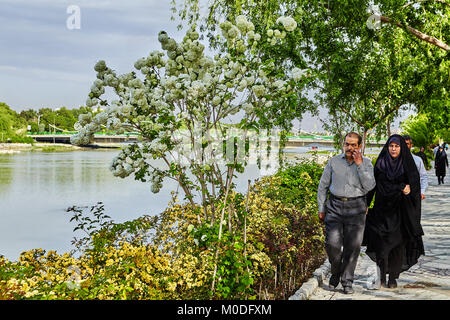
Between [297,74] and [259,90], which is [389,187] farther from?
[259,90]

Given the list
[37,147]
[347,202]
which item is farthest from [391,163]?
[37,147]

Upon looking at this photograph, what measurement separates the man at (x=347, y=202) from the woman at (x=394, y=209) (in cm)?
43

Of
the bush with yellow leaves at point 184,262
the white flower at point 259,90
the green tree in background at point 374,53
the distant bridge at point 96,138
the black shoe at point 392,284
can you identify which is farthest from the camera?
the distant bridge at point 96,138

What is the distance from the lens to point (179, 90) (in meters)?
4.98

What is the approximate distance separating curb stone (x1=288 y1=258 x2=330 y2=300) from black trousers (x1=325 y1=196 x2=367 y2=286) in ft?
1.16

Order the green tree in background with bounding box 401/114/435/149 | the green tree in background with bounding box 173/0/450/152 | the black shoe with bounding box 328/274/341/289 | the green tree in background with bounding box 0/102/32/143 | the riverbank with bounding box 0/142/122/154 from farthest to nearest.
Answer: the green tree in background with bounding box 0/102/32/143, the riverbank with bounding box 0/142/122/154, the green tree in background with bounding box 401/114/435/149, the green tree in background with bounding box 173/0/450/152, the black shoe with bounding box 328/274/341/289

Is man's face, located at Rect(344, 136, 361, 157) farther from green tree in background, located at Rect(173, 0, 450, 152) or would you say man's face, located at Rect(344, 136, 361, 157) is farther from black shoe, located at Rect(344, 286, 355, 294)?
green tree in background, located at Rect(173, 0, 450, 152)

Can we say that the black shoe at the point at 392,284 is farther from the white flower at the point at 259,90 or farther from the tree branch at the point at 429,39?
the tree branch at the point at 429,39

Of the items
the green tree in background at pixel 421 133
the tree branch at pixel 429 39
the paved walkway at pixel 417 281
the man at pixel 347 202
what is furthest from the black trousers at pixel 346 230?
the green tree in background at pixel 421 133

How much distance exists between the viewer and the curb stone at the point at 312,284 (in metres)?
5.14

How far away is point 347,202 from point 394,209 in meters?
0.77

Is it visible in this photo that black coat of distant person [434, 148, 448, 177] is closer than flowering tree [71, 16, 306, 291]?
No

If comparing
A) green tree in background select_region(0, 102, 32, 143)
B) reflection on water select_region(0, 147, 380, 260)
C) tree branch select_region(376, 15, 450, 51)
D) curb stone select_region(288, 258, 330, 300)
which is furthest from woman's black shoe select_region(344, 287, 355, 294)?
green tree in background select_region(0, 102, 32, 143)

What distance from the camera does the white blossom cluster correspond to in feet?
16.2
